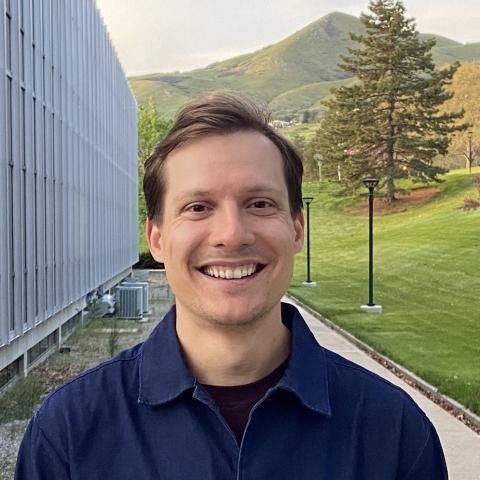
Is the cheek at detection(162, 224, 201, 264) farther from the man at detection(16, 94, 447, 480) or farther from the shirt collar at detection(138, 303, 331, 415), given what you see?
the shirt collar at detection(138, 303, 331, 415)

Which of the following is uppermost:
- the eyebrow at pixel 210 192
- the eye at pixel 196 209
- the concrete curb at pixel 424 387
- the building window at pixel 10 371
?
the eyebrow at pixel 210 192

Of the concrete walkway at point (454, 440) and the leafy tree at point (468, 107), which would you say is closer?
the concrete walkway at point (454, 440)

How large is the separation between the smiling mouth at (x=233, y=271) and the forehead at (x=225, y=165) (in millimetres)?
207

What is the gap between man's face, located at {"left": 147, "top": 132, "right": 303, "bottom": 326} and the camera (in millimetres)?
2068

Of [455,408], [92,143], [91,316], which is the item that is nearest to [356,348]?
[455,408]

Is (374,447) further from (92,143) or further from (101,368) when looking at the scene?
(92,143)

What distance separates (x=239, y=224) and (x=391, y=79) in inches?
2297

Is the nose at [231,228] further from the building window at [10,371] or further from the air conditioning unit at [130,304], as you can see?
the air conditioning unit at [130,304]

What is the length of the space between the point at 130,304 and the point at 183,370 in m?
20.1

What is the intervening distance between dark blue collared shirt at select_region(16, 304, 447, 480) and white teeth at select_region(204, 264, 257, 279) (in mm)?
268

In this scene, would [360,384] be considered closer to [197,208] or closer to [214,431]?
[214,431]

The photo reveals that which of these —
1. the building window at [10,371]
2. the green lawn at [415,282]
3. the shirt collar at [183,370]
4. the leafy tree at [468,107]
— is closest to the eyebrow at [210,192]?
the shirt collar at [183,370]

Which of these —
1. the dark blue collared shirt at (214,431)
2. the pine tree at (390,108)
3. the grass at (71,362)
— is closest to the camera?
the dark blue collared shirt at (214,431)

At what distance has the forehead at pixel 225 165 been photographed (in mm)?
2074
